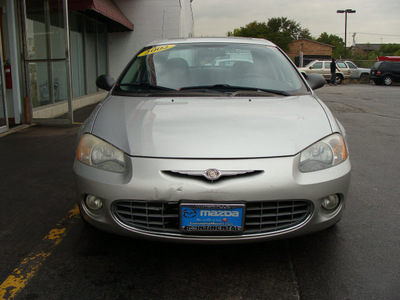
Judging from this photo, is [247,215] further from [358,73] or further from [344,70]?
[358,73]

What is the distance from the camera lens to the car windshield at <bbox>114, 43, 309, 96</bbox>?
329 cm

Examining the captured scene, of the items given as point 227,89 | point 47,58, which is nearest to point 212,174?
point 227,89

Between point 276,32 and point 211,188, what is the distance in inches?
3108

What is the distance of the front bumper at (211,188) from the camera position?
215cm

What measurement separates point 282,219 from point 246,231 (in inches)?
8.8

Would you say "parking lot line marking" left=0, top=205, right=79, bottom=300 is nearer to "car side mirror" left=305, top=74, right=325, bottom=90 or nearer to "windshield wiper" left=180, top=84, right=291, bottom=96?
"windshield wiper" left=180, top=84, right=291, bottom=96

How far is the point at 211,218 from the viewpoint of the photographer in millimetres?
2188

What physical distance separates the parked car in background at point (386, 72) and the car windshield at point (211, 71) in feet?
A: 77.7

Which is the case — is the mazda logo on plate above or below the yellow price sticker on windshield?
below

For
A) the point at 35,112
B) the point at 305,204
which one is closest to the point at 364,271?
the point at 305,204

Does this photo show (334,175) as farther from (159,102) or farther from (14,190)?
(14,190)

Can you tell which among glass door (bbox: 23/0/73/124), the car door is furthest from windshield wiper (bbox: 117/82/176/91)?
the car door

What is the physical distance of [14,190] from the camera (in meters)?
3.93

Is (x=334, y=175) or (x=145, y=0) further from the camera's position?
(x=145, y=0)
